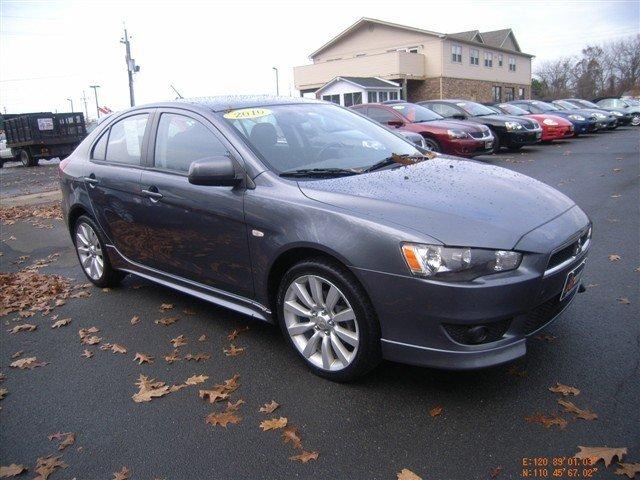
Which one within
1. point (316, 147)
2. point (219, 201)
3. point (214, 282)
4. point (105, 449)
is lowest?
point (105, 449)

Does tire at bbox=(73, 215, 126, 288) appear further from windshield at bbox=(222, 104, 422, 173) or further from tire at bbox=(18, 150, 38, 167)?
tire at bbox=(18, 150, 38, 167)

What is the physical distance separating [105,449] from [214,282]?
4.61 ft

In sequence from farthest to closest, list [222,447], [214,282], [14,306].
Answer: [14,306] → [214,282] → [222,447]

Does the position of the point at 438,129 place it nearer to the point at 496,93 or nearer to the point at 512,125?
the point at 512,125

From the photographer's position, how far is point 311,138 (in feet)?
13.6

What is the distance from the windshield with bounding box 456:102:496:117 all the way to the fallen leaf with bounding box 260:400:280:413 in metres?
13.7

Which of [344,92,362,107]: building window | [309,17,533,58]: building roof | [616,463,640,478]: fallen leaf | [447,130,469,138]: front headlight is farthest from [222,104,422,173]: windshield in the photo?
[309,17,533,58]: building roof

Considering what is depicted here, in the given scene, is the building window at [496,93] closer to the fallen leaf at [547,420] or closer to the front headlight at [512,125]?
the front headlight at [512,125]

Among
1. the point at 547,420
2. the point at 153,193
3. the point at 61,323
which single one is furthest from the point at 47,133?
the point at 547,420

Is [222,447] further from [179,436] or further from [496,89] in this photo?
[496,89]

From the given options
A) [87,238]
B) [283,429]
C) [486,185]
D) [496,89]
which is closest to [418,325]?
[283,429]

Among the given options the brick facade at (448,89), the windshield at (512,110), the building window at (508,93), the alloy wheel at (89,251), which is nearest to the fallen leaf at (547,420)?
the alloy wheel at (89,251)

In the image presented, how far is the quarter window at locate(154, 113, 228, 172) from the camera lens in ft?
13.1

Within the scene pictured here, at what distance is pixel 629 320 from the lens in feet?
12.9
